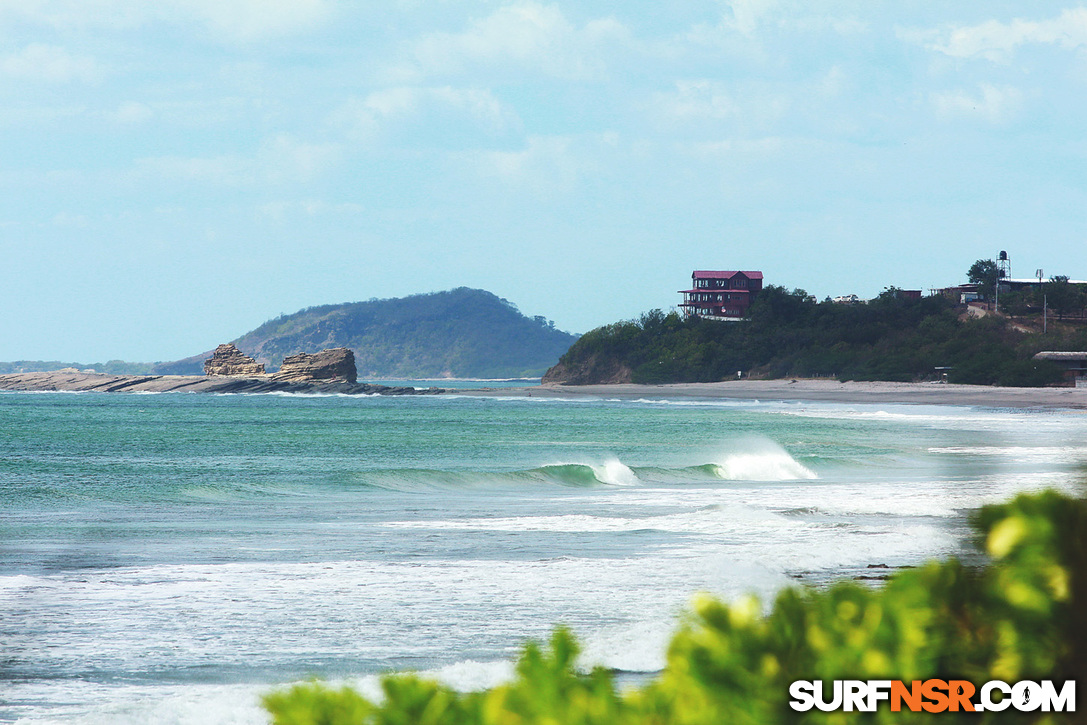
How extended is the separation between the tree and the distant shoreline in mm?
35791

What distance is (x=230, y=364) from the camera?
138500mm

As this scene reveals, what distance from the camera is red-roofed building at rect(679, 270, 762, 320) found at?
13450cm

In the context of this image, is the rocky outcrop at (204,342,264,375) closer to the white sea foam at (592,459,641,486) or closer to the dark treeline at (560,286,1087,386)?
the dark treeline at (560,286,1087,386)

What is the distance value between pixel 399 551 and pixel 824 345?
345 feet

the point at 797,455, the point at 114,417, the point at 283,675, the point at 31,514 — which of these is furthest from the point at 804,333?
the point at 283,675

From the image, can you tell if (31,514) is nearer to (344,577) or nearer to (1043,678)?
(344,577)

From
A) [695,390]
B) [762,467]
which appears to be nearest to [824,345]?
[695,390]

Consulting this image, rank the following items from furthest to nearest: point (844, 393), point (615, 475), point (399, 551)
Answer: point (844, 393) → point (615, 475) → point (399, 551)

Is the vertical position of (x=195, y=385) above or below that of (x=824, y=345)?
below

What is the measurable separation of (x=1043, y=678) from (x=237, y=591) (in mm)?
9379

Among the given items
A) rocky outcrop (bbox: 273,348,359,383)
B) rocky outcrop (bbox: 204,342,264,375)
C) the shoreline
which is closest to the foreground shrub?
the shoreline

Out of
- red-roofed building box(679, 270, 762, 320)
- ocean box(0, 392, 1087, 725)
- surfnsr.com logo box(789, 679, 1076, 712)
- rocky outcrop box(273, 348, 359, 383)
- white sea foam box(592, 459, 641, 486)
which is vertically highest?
red-roofed building box(679, 270, 762, 320)

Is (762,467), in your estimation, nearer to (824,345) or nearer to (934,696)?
(934,696)

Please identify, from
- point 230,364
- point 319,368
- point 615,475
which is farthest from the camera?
point 230,364
